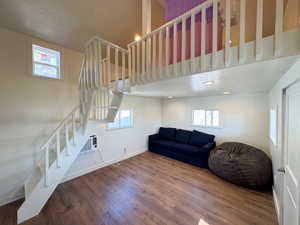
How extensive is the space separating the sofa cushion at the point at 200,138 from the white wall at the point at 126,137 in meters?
1.63

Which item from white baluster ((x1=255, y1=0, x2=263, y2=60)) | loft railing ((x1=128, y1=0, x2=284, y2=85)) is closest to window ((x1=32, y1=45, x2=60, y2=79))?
loft railing ((x1=128, y1=0, x2=284, y2=85))

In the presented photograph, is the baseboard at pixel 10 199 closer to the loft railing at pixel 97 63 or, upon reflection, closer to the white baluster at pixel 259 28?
the loft railing at pixel 97 63

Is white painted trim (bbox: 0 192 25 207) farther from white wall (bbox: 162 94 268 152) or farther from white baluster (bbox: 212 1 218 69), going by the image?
white wall (bbox: 162 94 268 152)

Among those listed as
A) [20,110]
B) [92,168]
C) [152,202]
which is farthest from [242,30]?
[92,168]

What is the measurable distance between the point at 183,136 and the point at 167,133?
703 millimetres

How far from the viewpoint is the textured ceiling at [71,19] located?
208 centimetres

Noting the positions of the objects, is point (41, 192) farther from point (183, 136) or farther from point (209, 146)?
point (183, 136)

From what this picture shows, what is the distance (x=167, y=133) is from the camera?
16.5 ft

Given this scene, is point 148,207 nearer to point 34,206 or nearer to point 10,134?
point 34,206

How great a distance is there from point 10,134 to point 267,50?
12.6 feet

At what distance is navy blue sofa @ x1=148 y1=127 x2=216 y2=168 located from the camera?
358 centimetres

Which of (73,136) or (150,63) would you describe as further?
(73,136)

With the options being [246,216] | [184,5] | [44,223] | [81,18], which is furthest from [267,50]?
[44,223]

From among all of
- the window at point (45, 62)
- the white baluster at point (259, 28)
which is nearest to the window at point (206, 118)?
the white baluster at point (259, 28)
